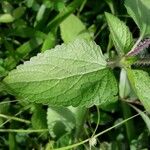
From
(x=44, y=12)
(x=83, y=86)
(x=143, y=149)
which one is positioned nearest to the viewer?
(x=83, y=86)

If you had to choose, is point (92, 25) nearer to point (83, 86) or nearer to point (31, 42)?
point (31, 42)

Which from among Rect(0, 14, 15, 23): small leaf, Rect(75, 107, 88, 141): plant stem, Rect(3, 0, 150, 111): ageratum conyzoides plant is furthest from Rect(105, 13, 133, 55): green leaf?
Rect(0, 14, 15, 23): small leaf

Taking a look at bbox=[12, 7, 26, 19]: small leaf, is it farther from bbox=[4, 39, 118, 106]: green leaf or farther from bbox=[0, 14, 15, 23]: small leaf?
bbox=[4, 39, 118, 106]: green leaf

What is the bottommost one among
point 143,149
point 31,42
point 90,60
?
point 143,149

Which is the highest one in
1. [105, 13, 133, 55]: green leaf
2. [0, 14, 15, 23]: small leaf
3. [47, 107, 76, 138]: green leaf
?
[105, 13, 133, 55]: green leaf

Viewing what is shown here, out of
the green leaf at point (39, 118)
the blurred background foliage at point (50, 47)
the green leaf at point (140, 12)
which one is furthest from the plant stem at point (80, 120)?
the green leaf at point (140, 12)

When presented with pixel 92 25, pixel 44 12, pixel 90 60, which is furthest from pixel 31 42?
pixel 90 60

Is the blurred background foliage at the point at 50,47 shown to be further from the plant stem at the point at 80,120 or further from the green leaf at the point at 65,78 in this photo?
the green leaf at the point at 65,78
